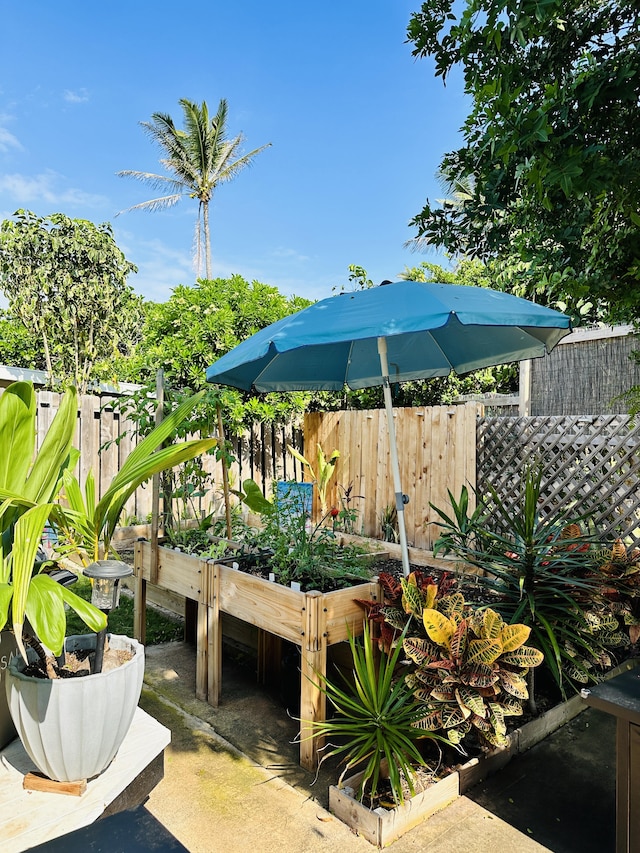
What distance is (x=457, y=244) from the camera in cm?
307

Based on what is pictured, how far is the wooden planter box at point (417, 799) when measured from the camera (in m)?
1.81

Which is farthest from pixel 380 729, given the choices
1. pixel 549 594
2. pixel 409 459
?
pixel 409 459

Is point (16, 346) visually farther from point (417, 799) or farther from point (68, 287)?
point (417, 799)

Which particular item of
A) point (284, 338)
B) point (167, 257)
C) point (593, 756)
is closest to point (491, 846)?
point (593, 756)

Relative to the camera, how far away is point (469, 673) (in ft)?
6.65

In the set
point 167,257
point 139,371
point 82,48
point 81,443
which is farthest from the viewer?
point 167,257

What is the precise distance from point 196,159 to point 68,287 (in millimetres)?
13017

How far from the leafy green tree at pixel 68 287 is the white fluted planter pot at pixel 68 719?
7.04m

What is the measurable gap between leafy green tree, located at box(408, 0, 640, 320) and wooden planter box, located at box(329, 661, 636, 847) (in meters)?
2.02

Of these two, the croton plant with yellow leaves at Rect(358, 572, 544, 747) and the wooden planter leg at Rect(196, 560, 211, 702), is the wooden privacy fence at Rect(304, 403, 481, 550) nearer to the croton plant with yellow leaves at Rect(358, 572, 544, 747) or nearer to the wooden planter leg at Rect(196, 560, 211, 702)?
the wooden planter leg at Rect(196, 560, 211, 702)

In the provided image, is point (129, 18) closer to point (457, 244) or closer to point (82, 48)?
point (82, 48)

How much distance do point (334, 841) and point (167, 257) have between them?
27.0 meters

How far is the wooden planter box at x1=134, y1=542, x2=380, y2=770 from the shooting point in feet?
7.41

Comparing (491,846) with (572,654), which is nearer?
(491,846)
